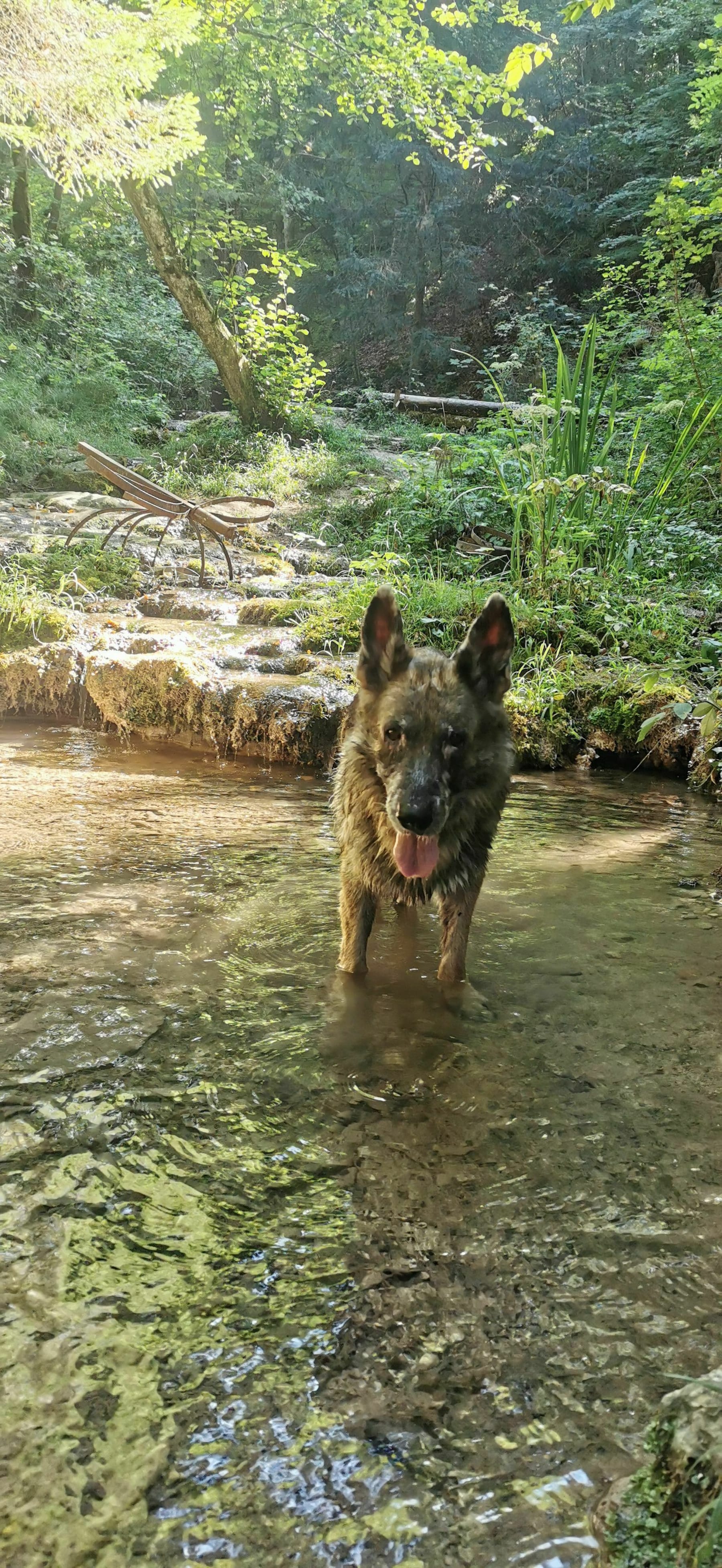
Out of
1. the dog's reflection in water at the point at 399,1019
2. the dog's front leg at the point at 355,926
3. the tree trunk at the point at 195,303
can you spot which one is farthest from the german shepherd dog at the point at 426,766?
the tree trunk at the point at 195,303

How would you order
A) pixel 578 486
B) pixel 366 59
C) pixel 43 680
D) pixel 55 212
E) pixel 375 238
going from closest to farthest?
pixel 43 680 < pixel 578 486 < pixel 366 59 < pixel 55 212 < pixel 375 238

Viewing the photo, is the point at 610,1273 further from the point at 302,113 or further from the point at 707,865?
the point at 302,113

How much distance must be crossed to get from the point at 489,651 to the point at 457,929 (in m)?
1.07

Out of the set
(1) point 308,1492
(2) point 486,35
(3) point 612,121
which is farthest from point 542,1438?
(2) point 486,35

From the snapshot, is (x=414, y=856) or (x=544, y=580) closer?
(x=414, y=856)

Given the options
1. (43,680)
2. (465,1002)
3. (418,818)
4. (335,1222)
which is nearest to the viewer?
(335,1222)

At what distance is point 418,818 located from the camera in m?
2.97

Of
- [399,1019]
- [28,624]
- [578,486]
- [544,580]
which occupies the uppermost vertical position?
[578,486]

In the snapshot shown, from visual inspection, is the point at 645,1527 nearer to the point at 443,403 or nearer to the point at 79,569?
the point at 79,569

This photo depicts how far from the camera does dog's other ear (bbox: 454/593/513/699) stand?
327cm

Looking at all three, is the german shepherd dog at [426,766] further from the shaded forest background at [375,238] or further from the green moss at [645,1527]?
the shaded forest background at [375,238]

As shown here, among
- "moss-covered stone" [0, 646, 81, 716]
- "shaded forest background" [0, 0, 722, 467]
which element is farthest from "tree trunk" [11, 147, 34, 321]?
"moss-covered stone" [0, 646, 81, 716]

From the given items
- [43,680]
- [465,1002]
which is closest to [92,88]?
[43,680]

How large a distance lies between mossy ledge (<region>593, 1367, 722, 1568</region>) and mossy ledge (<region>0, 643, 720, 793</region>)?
217 inches
